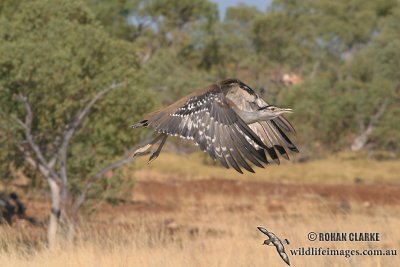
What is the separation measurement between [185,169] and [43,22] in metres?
21.3

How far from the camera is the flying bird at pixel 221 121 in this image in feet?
20.2

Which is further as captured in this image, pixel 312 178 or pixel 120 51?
pixel 312 178

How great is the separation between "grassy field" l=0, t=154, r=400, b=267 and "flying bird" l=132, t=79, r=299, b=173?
7.02 ft

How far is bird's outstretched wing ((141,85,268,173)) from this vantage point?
615 cm

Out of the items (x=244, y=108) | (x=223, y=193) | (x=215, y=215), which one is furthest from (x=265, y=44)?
(x=244, y=108)

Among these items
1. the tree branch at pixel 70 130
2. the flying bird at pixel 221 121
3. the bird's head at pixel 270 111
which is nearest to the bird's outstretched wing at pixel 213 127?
the flying bird at pixel 221 121

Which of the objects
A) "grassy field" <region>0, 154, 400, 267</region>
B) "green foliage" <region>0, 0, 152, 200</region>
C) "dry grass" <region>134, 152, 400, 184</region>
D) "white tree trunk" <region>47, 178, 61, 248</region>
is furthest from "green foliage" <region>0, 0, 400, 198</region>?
"dry grass" <region>134, 152, 400, 184</region>

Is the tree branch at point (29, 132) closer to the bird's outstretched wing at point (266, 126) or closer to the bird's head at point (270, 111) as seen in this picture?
the bird's outstretched wing at point (266, 126)

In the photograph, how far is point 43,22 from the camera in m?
16.1

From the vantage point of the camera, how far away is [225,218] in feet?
69.6

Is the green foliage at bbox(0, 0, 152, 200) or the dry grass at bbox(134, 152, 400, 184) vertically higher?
the green foliage at bbox(0, 0, 152, 200)

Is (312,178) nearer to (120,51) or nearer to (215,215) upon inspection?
(215,215)

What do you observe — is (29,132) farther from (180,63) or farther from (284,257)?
Answer: (180,63)

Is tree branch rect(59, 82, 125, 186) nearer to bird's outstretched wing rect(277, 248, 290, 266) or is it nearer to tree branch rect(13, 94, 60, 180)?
tree branch rect(13, 94, 60, 180)
